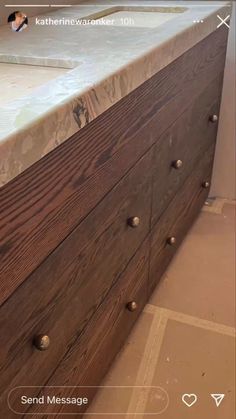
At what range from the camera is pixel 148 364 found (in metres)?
1.19

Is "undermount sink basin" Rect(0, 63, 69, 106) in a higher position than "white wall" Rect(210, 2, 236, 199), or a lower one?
higher

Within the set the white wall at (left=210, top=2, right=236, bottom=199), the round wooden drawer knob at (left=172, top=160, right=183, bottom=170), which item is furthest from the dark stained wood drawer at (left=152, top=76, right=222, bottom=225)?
the white wall at (left=210, top=2, right=236, bottom=199)

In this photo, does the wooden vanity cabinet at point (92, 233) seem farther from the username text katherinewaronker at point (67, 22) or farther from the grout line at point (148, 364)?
the username text katherinewaronker at point (67, 22)

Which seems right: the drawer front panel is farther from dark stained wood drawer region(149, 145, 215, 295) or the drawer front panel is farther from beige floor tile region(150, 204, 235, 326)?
beige floor tile region(150, 204, 235, 326)

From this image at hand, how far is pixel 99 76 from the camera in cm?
69

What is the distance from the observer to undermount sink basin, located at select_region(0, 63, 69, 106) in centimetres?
70

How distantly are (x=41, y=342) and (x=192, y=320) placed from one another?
79cm

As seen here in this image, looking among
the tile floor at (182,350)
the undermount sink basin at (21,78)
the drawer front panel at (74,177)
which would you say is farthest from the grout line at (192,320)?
the undermount sink basin at (21,78)

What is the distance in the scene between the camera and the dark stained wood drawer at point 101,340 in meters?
0.81

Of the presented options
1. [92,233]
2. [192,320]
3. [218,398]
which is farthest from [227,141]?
[92,233]

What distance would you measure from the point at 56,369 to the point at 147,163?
512 millimetres

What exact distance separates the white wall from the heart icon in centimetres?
114

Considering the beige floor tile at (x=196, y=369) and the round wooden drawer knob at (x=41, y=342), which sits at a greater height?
the round wooden drawer knob at (x=41, y=342)

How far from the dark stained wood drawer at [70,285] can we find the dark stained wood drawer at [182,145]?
0.34ft
